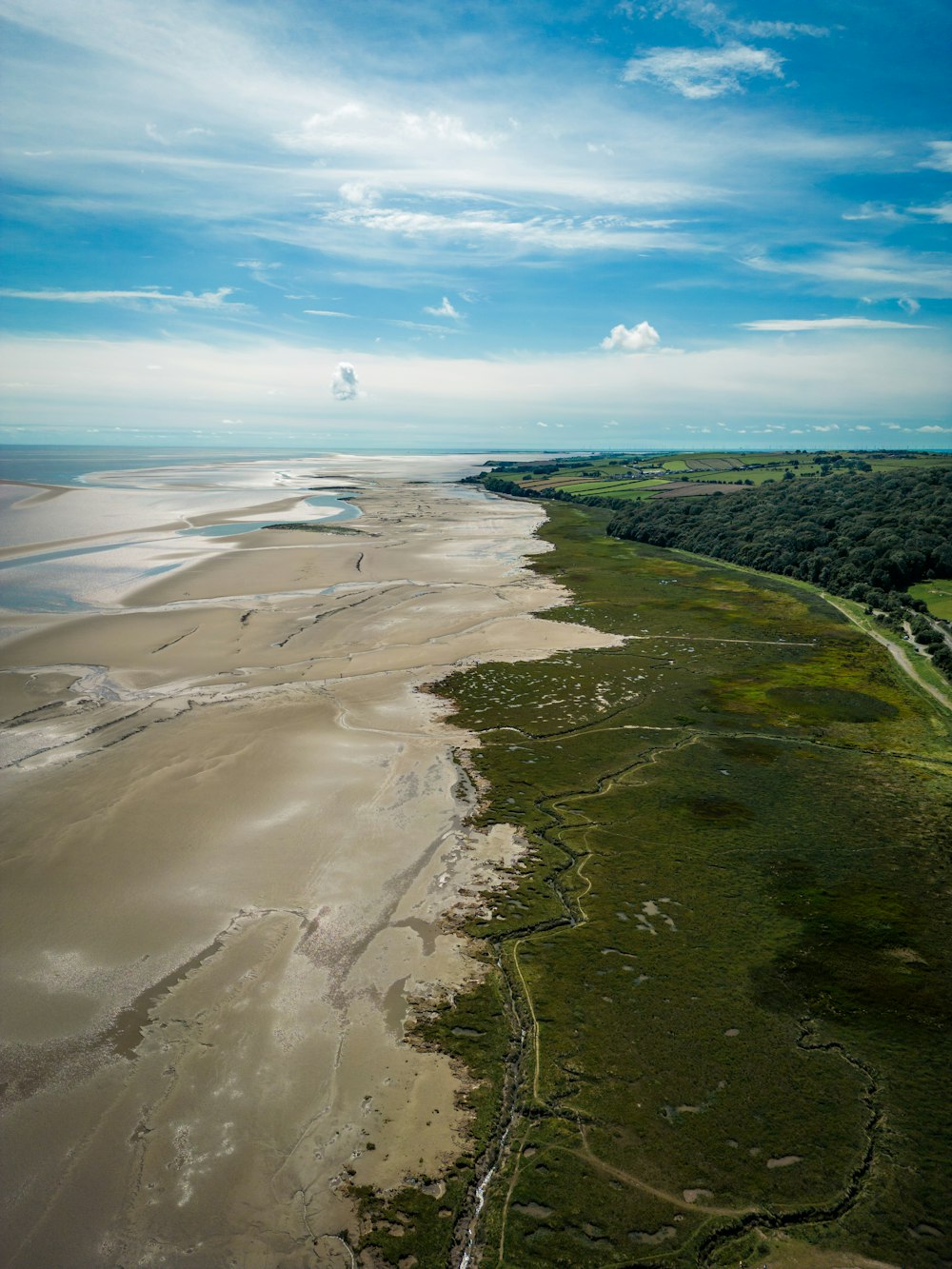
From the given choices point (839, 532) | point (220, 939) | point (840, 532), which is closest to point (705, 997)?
point (220, 939)

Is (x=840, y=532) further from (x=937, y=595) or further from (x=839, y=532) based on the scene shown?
(x=937, y=595)

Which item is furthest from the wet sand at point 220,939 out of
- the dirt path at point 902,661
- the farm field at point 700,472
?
the farm field at point 700,472

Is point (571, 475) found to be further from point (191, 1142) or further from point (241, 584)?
point (191, 1142)

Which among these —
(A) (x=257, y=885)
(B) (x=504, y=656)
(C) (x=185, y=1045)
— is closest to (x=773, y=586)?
(B) (x=504, y=656)

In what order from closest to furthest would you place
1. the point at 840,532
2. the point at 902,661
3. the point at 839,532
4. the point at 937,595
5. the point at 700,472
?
1. the point at 902,661
2. the point at 937,595
3. the point at 840,532
4. the point at 839,532
5. the point at 700,472

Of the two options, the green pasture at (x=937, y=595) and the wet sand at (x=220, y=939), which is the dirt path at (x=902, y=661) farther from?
the wet sand at (x=220, y=939)
